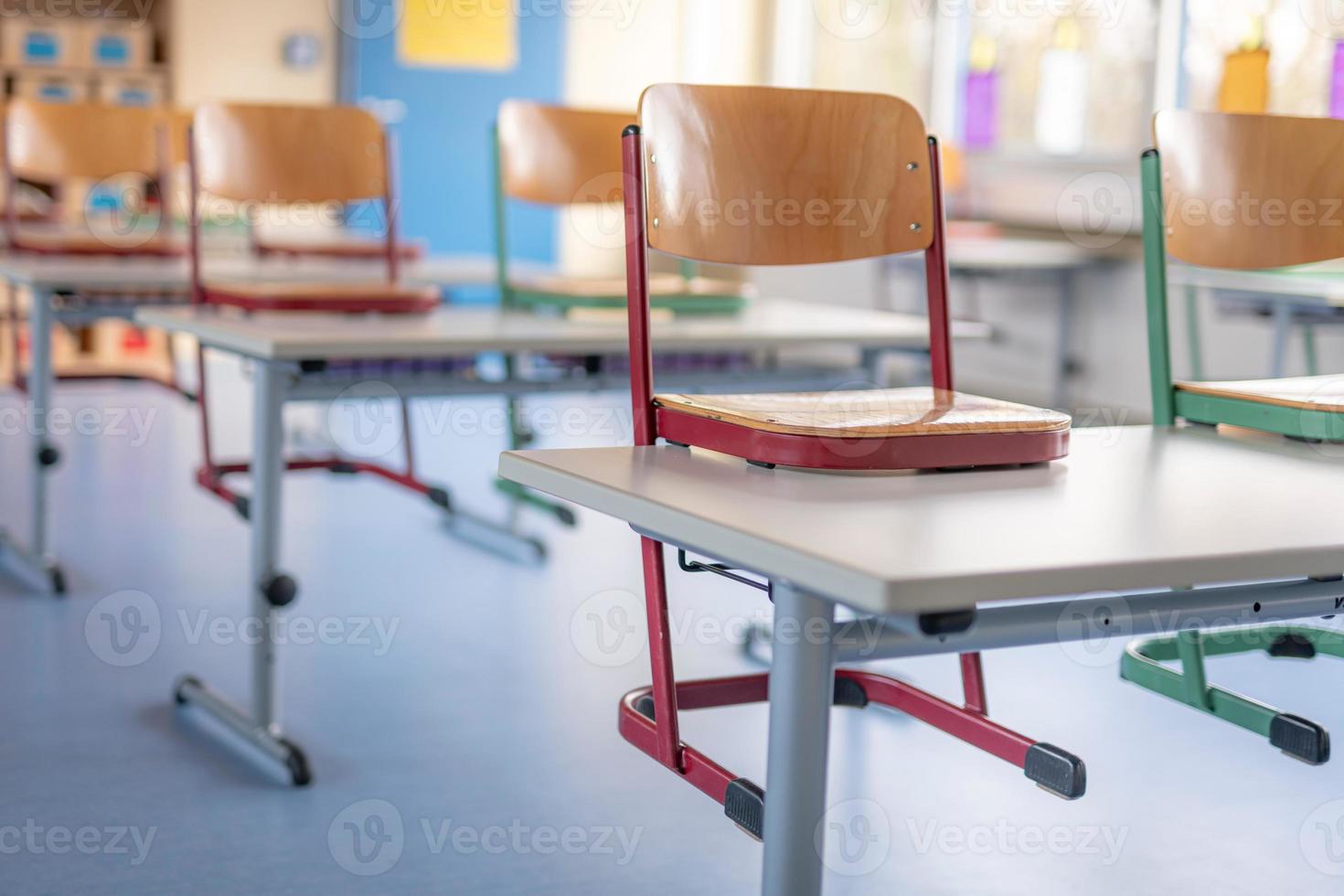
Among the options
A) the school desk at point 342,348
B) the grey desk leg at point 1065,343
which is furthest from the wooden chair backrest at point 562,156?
the grey desk leg at point 1065,343

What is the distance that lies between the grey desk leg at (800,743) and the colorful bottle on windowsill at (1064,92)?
505 cm

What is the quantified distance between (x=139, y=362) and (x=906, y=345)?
483 cm

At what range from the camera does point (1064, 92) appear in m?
5.68

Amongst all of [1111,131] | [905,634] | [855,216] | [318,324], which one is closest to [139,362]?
[1111,131]

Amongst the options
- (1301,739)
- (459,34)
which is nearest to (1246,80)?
(1301,739)

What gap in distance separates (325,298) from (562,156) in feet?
2.47

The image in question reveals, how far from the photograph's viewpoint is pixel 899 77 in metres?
6.78

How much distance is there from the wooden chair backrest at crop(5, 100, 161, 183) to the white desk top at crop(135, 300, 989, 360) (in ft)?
5.16

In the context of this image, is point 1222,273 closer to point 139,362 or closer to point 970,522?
point 970,522

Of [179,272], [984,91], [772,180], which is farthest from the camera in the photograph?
[984,91]

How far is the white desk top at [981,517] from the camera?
0.83 m

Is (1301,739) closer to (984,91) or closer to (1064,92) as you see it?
(1064,92)

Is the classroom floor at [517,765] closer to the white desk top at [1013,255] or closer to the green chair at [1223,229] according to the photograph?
the green chair at [1223,229]

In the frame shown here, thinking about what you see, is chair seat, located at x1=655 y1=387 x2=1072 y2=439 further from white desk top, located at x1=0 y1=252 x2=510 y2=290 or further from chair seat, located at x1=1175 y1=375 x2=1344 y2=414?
white desk top, located at x1=0 y1=252 x2=510 y2=290
